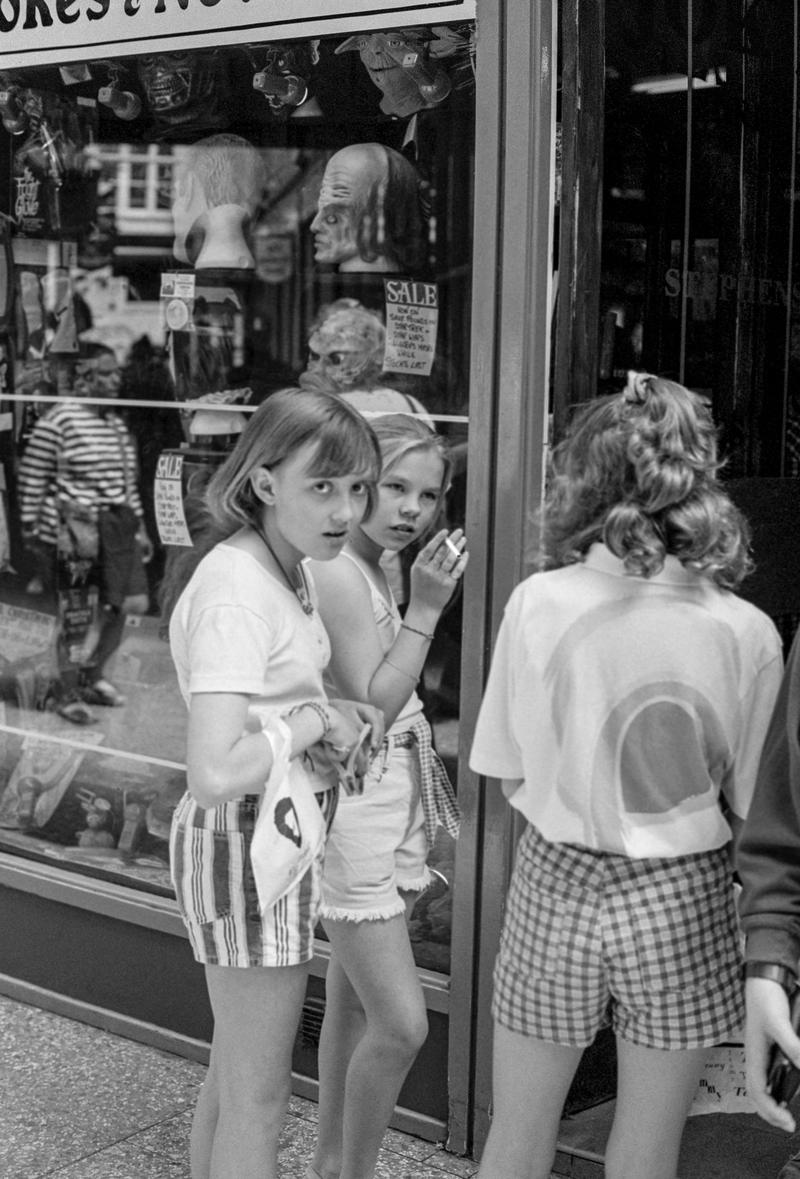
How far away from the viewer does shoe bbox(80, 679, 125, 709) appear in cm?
463

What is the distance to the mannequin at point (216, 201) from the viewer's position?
4.22 meters

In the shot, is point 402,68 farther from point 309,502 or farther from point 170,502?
point 309,502

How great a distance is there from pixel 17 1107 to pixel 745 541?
235cm

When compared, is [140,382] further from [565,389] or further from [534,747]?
[534,747]

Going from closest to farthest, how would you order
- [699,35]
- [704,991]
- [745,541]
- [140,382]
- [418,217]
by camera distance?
[704,991]
[745,541]
[699,35]
[418,217]
[140,382]

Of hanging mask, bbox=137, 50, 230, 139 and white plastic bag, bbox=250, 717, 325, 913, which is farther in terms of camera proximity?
hanging mask, bbox=137, 50, 230, 139

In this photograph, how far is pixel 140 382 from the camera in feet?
14.6

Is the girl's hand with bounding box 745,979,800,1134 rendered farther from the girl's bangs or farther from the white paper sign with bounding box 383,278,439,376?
the white paper sign with bounding box 383,278,439,376

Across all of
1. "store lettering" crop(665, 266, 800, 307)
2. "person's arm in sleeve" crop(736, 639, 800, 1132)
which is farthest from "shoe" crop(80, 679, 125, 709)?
"person's arm in sleeve" crop(736, 639, 800, 1132)

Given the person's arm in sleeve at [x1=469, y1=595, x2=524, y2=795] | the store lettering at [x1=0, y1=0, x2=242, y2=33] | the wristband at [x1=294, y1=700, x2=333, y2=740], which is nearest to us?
the person's arm in sleeve at [x1=469, y1=595, x2=524, y2=795]

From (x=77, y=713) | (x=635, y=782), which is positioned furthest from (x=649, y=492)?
(x=77, y=713)

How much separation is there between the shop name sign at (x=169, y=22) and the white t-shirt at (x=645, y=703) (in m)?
1.75

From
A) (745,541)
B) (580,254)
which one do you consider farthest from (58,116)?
(745,541)

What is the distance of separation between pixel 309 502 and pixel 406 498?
51cm
